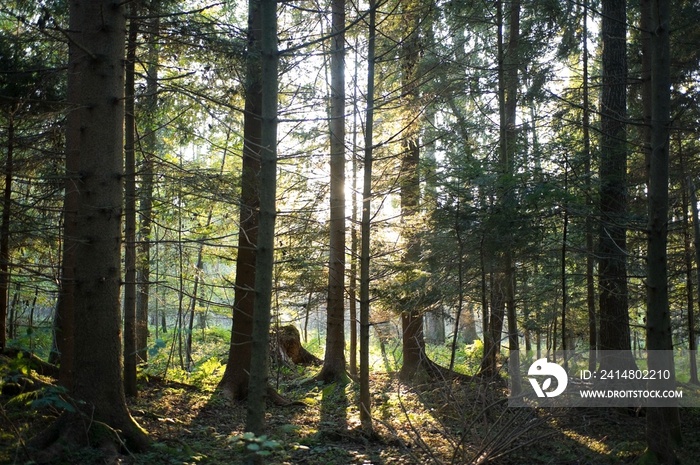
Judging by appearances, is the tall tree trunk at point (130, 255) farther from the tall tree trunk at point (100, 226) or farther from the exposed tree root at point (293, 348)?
the exposed tree root at point (293, 348)

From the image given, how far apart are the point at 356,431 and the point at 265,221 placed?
405cm

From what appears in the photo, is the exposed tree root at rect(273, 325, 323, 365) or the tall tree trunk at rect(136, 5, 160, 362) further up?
the tall tree trunk at rect(136, 5, 160, 362)

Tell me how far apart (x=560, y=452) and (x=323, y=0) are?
10.2 metres

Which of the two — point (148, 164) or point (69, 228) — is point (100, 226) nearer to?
point (69, 228)

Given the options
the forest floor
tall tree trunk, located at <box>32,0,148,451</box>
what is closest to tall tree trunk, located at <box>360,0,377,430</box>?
the forest floor

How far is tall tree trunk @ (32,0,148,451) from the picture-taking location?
16.5 feet

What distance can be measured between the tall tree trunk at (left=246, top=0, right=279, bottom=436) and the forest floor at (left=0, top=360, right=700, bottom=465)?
1.85 feet

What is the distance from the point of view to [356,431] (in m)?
7.07

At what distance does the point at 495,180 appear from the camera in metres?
7.42

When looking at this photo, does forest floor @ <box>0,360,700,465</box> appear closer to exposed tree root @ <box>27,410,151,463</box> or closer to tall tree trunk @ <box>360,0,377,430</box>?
exposed tree root @ <box>27,410,151,463</box>

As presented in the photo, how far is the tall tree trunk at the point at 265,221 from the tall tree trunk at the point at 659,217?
4882mm

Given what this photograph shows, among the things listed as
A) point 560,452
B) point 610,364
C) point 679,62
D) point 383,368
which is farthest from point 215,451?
point 679,62

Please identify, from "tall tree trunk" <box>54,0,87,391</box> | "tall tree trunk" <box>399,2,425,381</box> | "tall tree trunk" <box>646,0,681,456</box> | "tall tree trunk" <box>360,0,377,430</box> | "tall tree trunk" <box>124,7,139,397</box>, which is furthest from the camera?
"tall tree trunk" <box>124,7,139,397</box>

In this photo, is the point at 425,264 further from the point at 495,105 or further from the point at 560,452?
the point at 495,105
